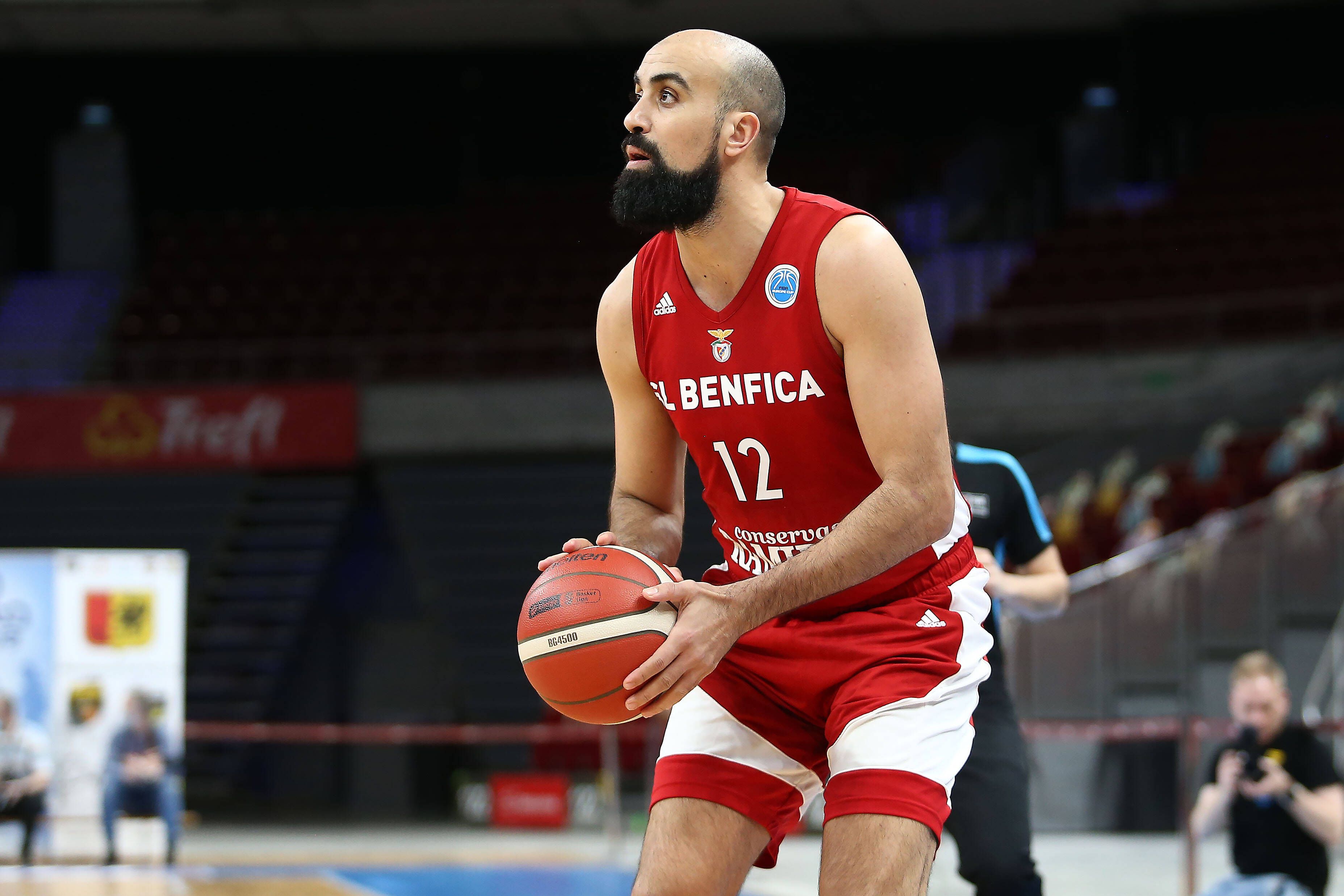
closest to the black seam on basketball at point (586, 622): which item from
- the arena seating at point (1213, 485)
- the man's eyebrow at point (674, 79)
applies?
the man's eyebrow at point (674, 79)

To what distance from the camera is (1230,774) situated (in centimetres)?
563

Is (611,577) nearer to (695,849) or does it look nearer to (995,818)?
(695,849)

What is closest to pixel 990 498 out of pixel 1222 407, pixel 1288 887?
pixel 1288 887

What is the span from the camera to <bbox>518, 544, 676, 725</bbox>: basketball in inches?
107

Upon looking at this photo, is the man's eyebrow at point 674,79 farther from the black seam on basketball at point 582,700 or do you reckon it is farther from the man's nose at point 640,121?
the black seam on basketball at point 582,700

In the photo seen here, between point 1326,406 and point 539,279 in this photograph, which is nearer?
point 1326,406

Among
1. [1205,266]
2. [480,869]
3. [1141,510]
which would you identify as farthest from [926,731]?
[1205,266]

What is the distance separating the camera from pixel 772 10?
17391 mm

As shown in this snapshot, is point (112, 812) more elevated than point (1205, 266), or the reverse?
point (1205, 266)

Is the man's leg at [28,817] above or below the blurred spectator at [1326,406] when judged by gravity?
below

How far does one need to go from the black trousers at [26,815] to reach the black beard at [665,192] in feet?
26.6

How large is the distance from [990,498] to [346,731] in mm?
8139

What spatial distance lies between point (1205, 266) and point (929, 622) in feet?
42.2

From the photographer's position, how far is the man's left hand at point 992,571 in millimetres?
4410
